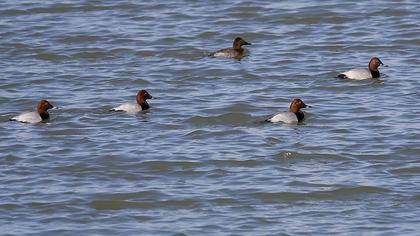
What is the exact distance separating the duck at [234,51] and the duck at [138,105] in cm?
355

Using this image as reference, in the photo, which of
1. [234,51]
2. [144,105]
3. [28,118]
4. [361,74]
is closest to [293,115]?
[144,105]

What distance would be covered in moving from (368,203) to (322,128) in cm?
367

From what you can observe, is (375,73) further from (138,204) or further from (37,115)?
(138,204)

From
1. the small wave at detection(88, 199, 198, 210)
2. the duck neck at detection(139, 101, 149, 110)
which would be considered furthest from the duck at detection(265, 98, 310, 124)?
the small wave at detection(88, 199, 198, 210)

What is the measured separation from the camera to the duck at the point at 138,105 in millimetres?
19047

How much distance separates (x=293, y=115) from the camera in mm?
18406

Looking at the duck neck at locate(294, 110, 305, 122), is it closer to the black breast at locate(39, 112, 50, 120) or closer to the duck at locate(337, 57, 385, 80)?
the duck at locate(337, 57, 385, 80)

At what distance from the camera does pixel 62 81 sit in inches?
844

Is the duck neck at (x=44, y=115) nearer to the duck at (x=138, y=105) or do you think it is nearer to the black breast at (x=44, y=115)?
the black breast at (x=44, y=115)

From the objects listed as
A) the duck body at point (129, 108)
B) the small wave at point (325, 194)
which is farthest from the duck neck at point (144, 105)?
the small wave at point (325, 194)

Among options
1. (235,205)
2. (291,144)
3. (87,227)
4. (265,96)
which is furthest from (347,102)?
(87,227)

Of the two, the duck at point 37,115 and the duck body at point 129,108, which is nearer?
the duck at point 37,115

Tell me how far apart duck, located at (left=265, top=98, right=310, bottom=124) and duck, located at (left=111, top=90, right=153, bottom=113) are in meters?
2.04

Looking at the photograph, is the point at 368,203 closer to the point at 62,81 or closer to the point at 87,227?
the point at 87,227
